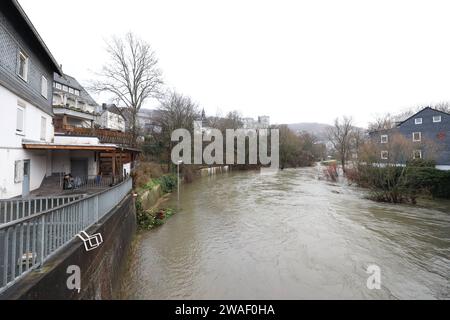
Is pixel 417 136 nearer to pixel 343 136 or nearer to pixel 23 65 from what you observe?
pixel 343 136

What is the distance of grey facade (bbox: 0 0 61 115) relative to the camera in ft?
24.2

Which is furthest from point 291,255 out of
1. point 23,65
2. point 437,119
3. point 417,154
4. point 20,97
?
point 437,119

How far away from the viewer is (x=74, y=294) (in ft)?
11.8

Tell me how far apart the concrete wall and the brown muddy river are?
0.80m

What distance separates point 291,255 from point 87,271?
6.32 m

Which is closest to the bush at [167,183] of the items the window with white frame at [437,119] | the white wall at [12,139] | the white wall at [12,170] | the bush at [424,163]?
the white wall at [12,170]

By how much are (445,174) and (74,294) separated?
24.8 metres

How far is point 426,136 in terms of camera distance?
25.8 metres

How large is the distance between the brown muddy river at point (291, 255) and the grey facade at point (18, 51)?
7363mm

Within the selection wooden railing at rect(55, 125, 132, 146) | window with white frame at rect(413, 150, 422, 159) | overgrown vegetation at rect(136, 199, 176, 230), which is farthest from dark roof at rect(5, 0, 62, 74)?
window with white frame at rect(413, 150, 422, 159)

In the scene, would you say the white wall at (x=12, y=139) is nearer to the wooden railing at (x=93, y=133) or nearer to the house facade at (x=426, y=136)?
the wooden railing at (x=93, y=133)

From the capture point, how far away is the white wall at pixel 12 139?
7.56 m

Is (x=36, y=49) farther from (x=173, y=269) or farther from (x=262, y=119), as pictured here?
(x=262, y=119)
